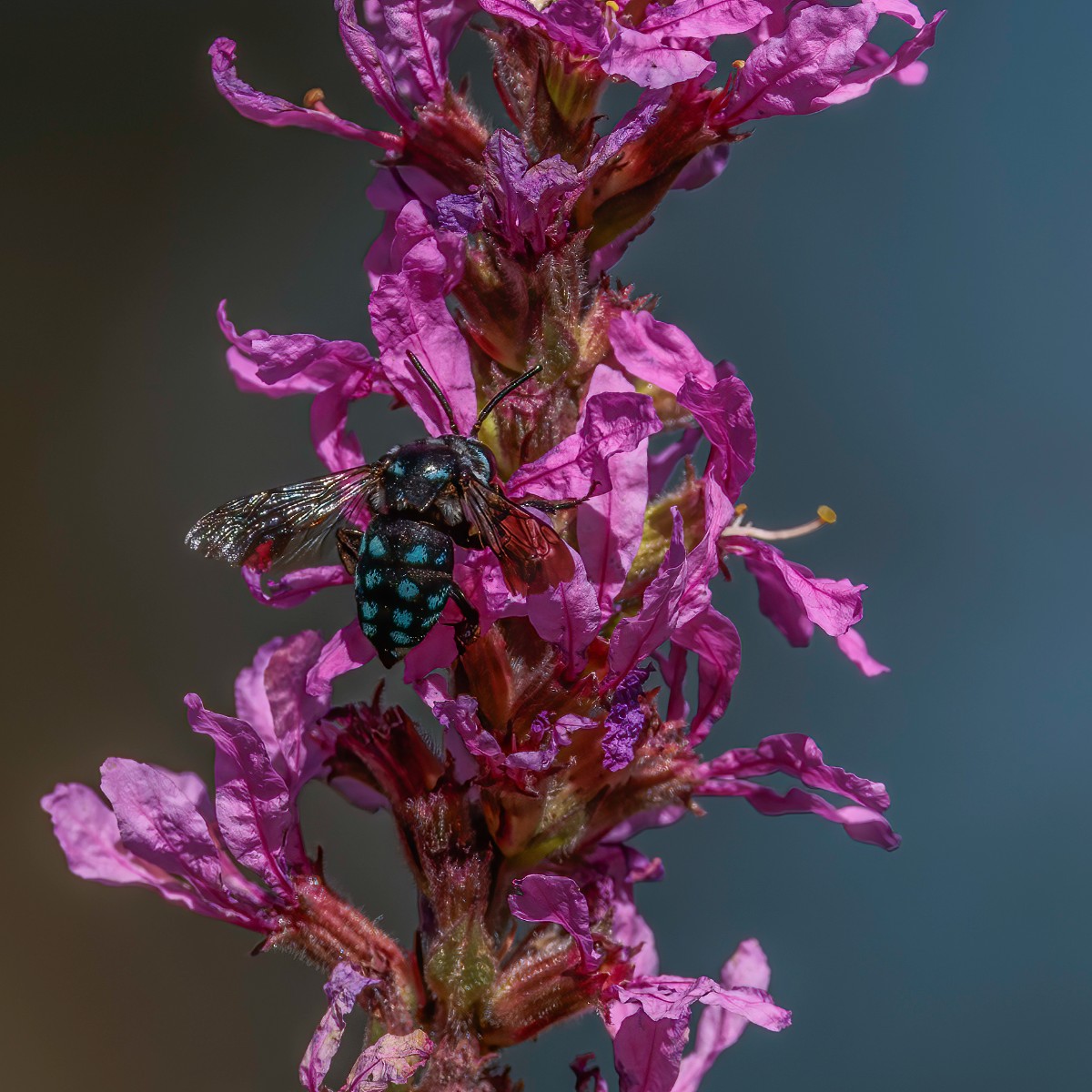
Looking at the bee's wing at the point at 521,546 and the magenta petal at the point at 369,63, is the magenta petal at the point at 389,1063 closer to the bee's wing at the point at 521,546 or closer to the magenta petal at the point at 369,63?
the bee's wing at the point at 521,546

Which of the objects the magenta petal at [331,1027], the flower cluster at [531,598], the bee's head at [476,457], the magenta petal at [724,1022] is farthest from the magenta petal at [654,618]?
the magenta petal at [724,1022]

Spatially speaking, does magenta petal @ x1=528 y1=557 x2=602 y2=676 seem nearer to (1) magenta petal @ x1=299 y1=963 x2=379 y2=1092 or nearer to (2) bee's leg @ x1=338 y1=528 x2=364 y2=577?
(2) bee's leg @ x1=338 y1=528 x2=364 y2=577

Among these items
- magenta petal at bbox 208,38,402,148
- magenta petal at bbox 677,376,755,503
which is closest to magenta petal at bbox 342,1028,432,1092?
magenta petal at bbox 677,376,755,503

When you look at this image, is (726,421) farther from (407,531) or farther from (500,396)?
(407,531)

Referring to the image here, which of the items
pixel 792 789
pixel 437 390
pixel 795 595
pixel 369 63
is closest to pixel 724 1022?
pixel 792 789

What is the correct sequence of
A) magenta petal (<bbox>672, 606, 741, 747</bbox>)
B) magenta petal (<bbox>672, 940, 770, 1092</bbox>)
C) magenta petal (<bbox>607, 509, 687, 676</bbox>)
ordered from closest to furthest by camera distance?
1. magenta petal (<bbox>607, 509, 687, 676</bbox>)
2. magenta petal (<bbox>672, 606, 741, 747</bbox>)
3. magenta petal (<bbox>672, 940, 770, 1092</bbox>)

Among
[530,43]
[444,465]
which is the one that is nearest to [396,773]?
[444,465]

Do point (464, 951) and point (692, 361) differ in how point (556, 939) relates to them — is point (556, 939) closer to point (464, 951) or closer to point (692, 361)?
point (464, 951)
